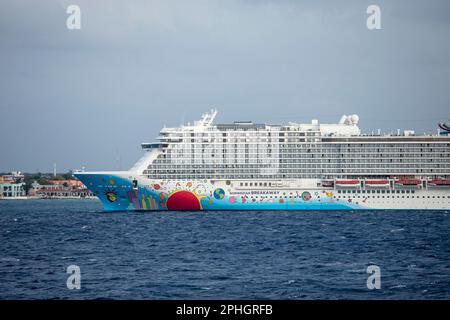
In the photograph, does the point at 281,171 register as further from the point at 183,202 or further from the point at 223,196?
the point at 183,202

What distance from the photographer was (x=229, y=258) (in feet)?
128

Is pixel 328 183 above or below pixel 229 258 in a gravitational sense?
above

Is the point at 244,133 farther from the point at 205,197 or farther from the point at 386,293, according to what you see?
the point at 386,293

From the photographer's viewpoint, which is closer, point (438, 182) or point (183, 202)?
point (183, 202)

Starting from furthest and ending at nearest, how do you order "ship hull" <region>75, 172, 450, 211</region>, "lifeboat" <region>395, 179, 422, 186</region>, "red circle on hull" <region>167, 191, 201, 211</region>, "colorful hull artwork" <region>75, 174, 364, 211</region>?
"lifeboat" <region>395, 179, 422, 186</region> → "ship hull" <region>75, 172, 450, 211</region> → "colorful hull artwork" <region>75, 174, 364, 211</region> → "red circle on hull" <region>167, 191, 201, 211</region>

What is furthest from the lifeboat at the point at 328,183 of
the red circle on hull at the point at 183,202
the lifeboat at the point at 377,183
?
the red circle on hull at the point at 183,202

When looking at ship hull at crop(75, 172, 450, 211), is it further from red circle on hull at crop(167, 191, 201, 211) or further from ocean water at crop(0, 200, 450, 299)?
ocean water at crop(0, 200, 450, 299)

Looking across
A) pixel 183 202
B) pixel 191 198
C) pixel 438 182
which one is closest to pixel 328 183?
pixel 438 182

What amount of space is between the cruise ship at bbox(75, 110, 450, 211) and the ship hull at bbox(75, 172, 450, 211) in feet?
0.29

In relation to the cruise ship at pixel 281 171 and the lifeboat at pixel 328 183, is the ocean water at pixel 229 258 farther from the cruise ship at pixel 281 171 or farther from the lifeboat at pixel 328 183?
the lifeboat at pixel 328 183

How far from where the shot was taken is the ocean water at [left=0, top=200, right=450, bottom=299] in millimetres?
29719

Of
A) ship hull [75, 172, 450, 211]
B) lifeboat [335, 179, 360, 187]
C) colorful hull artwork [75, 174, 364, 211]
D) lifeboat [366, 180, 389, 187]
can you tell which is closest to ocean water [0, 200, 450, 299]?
colorful hull artwork [75, 174, 364, 211]

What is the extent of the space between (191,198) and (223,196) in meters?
2.87
